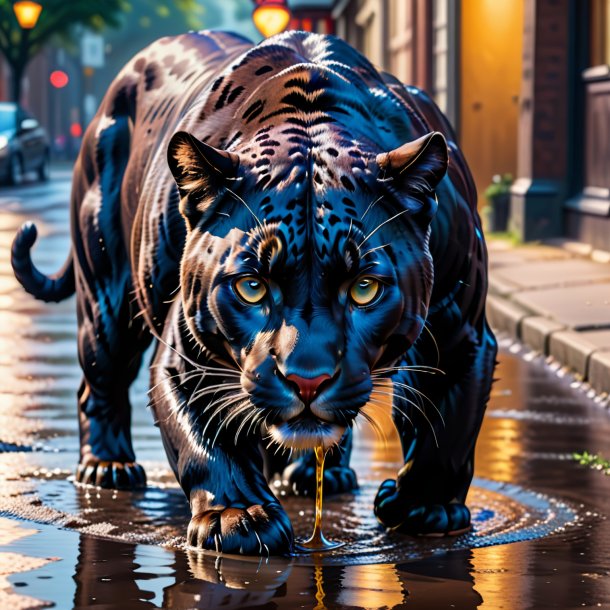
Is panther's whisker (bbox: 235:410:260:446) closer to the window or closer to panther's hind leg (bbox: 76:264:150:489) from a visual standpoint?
panther's hind leg (bbox: 76:264:150:489)

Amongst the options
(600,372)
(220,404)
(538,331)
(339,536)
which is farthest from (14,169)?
(220,404)

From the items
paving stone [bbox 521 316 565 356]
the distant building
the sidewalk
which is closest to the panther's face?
the sidewalk

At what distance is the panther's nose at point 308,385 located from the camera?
4246mm

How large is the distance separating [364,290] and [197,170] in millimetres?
537

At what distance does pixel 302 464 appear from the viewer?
614 cm

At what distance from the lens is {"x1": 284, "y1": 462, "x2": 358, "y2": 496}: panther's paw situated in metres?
6.07

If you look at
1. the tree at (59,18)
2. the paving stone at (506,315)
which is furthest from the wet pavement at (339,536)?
the tree at (59,18)

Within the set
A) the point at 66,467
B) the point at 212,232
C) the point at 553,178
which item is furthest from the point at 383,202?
the point at 553,178

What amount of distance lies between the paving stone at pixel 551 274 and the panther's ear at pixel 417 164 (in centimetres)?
755

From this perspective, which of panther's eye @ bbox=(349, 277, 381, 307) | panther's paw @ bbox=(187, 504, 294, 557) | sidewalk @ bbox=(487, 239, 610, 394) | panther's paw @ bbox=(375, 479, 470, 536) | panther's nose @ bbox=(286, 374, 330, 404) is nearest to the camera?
panther's nose @ bbox=(286, 374, 330, 404)

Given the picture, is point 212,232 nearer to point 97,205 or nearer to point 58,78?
point 97,205

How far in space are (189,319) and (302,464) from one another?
1616mm

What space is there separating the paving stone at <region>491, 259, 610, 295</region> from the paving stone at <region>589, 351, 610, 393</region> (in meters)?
3.11

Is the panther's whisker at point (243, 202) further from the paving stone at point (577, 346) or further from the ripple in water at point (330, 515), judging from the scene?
the paving stone at point (577, 346)
